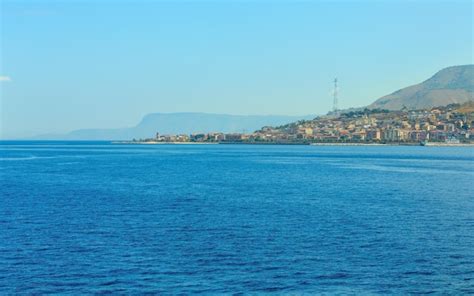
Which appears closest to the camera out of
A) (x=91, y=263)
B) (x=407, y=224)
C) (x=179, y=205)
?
(x=91, y=263)

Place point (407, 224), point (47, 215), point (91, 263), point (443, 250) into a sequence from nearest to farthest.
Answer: point (91, 263)
point (443, 250)
point (407, 224)
point (47, 215)

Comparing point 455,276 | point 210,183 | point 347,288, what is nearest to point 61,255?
point 347,288

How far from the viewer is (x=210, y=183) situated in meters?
57.2

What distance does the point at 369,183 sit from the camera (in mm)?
57844

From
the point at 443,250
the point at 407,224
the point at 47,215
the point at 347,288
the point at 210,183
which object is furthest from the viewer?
the point at 210,183

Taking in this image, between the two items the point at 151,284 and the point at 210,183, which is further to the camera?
the point at 210,183

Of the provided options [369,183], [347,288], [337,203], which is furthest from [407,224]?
[369,183]

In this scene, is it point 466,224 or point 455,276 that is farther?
point 466,224

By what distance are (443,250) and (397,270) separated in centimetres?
409

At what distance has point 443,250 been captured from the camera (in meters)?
26.2

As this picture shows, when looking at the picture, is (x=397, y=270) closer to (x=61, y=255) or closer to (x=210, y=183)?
(x=61, y=255)

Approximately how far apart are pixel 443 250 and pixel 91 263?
1355 cm

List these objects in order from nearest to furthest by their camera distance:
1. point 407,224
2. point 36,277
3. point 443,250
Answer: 1. point 36,277
2. point 443,250
3. point 407,224

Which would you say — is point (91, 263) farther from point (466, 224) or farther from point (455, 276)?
point (466, 224)
